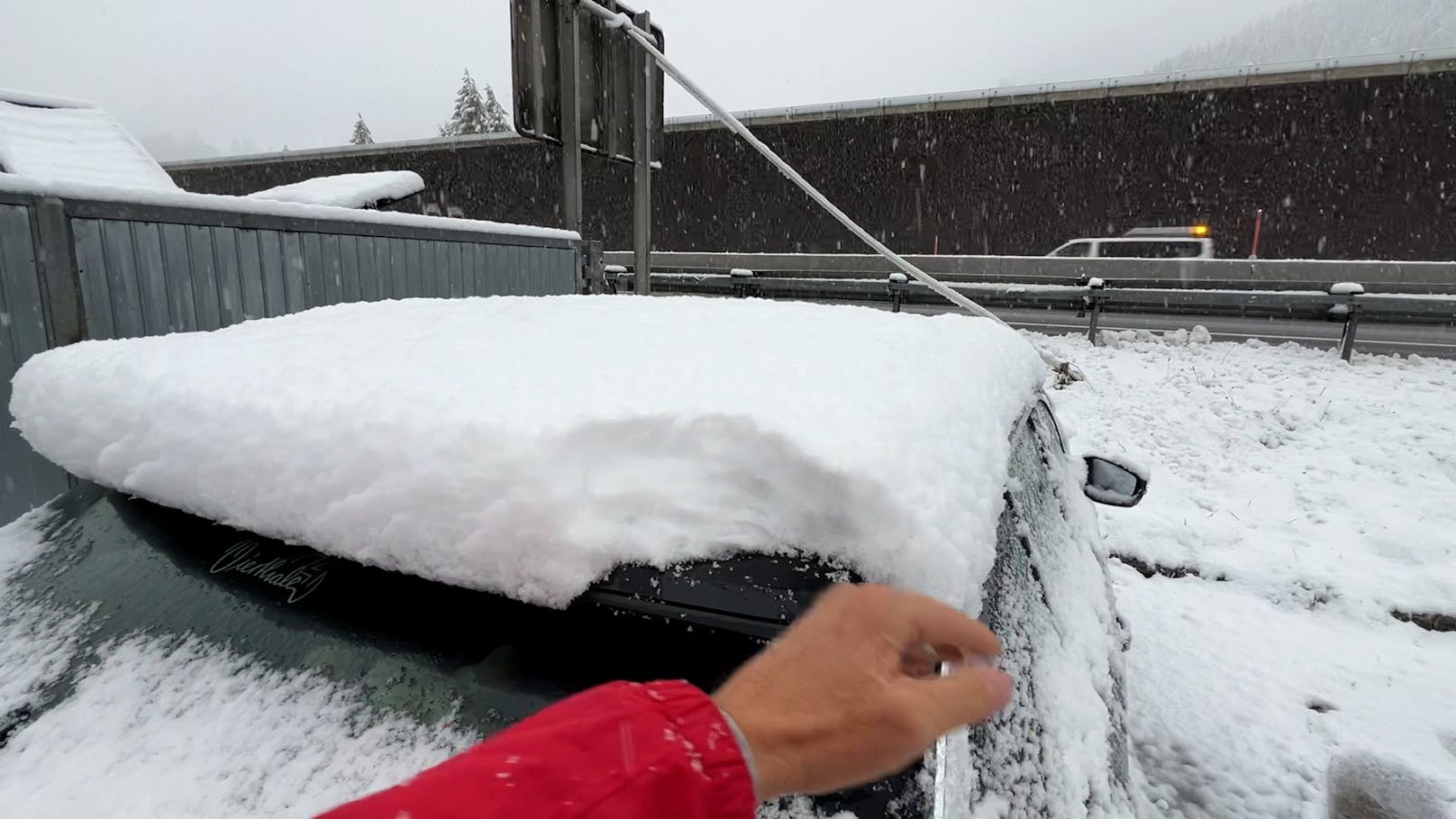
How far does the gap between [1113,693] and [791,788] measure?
1.59 m

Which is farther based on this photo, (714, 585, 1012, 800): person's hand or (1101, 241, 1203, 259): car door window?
(1101, 241, 1203, 259): car door window

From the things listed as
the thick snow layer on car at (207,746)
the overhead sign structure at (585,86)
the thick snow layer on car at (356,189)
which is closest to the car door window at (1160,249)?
the overhead sign structure at (585,86)

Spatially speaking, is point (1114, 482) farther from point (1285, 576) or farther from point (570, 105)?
point (570, 105)

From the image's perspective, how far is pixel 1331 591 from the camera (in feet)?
14.9

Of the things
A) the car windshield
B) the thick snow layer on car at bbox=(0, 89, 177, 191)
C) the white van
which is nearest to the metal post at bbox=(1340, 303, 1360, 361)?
the white van

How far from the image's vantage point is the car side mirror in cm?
253

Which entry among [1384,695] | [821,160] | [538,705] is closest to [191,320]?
[538,705]

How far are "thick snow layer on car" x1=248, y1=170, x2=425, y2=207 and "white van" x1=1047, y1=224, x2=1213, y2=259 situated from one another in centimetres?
1313

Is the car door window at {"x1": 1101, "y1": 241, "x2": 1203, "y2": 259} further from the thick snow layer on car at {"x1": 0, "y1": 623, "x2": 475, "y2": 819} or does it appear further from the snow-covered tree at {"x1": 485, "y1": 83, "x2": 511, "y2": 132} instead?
the snow-covered tree at {"x1": 485, "y1": 83, "x2": 511, "y2": 132}

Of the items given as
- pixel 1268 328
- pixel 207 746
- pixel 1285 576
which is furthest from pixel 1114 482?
pixel 1268 328

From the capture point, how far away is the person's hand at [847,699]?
0.69 metres

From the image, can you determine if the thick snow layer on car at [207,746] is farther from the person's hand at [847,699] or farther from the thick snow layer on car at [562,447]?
the person's hand at [847,699]

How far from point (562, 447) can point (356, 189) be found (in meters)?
9.14

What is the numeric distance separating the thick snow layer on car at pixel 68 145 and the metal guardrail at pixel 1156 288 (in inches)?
301
